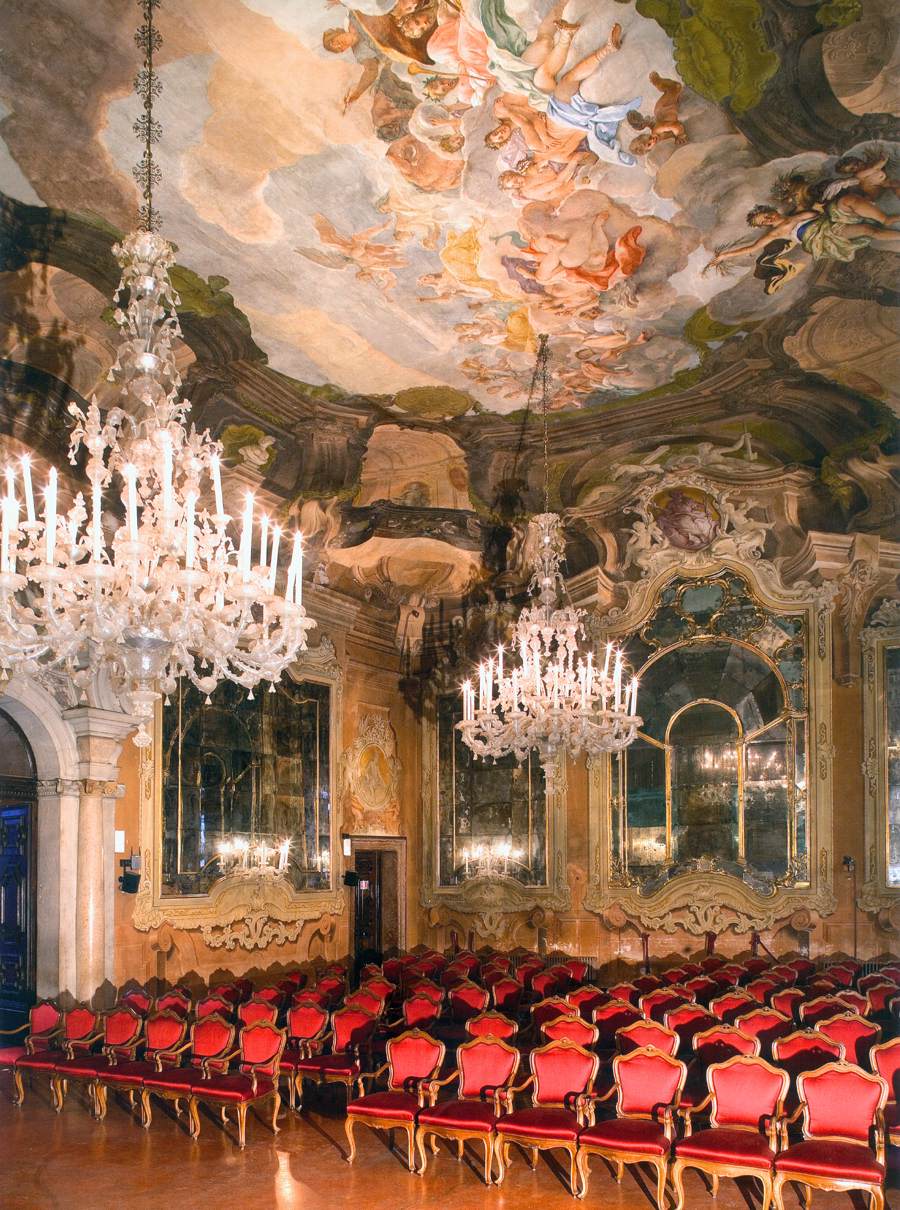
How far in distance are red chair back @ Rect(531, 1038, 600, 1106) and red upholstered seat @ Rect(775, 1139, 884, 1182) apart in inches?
63.4

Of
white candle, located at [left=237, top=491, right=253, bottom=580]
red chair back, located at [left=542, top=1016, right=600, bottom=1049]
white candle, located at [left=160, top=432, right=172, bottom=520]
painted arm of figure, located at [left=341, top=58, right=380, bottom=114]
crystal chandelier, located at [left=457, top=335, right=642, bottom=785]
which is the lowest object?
red chair back, located at [left=542, top=1016, right=600, bottom=1049]

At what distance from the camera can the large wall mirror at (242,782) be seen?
47.7 ft

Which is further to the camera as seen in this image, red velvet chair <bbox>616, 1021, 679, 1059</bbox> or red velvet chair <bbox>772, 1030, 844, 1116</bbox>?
red velvet chair <bbox>616, 1021, 679, 1059</bbox>

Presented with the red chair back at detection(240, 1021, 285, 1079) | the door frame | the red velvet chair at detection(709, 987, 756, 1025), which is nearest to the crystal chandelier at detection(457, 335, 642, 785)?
the red velvet chair at detection(709, 987, 756, 1025)

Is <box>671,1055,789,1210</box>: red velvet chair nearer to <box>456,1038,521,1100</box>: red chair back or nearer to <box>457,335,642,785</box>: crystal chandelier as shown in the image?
<box>456,1038,521,1100</box>: red chair back

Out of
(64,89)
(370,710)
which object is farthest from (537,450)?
(64,89)

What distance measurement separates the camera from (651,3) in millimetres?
7309

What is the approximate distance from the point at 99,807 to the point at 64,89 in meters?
8.01

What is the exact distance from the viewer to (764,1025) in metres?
9.75

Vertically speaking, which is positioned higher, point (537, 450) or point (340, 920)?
point (537, 450)

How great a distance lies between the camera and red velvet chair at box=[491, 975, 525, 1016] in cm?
1273

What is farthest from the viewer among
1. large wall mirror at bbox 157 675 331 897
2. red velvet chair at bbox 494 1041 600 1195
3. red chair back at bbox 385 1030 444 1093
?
large wall mirror at bbox 157 675 331 897

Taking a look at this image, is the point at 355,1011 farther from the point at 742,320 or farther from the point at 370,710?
the point at 370,710

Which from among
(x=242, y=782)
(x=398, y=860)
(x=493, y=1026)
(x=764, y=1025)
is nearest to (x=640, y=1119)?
(x=493, y=1026)
